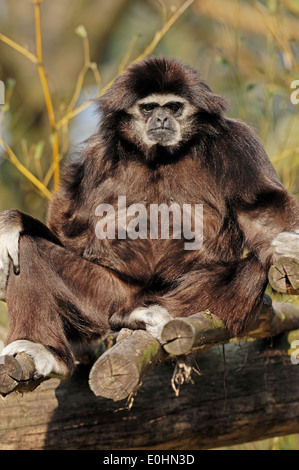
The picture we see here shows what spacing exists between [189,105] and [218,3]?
704 cm

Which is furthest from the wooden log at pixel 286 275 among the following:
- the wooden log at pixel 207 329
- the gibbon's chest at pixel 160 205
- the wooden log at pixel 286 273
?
the gibbon's chest at pixel 160 205

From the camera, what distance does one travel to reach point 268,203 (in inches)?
230

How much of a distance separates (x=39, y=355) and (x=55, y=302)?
0.62 m

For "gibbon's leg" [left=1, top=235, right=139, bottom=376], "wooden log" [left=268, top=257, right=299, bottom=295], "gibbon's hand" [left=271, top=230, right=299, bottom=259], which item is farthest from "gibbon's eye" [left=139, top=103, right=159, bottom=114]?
"wooden log" [left=268, top=257, right=299, bottom=295]

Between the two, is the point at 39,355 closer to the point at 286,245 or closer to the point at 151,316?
the point at 151,316

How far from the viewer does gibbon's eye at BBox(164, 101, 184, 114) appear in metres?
6.13

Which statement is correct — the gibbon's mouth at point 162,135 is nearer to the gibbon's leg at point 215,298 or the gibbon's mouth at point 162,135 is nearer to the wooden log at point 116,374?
the gibbon's leg at point 215,298

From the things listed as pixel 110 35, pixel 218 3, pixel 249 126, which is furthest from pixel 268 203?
pixel 110 35

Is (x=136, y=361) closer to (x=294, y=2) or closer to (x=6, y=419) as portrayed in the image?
(x=6, y=419)

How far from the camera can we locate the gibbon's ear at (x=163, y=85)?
5992 mm

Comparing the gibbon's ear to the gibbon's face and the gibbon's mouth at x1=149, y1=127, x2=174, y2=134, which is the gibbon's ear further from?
the gibbon's mouth at x1=149, y1=127, x2=174, y2=134

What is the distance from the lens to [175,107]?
618cm

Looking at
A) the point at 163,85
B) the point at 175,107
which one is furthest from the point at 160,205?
the point at 163,85

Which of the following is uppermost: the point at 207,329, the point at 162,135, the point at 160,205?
the point at 162,135
